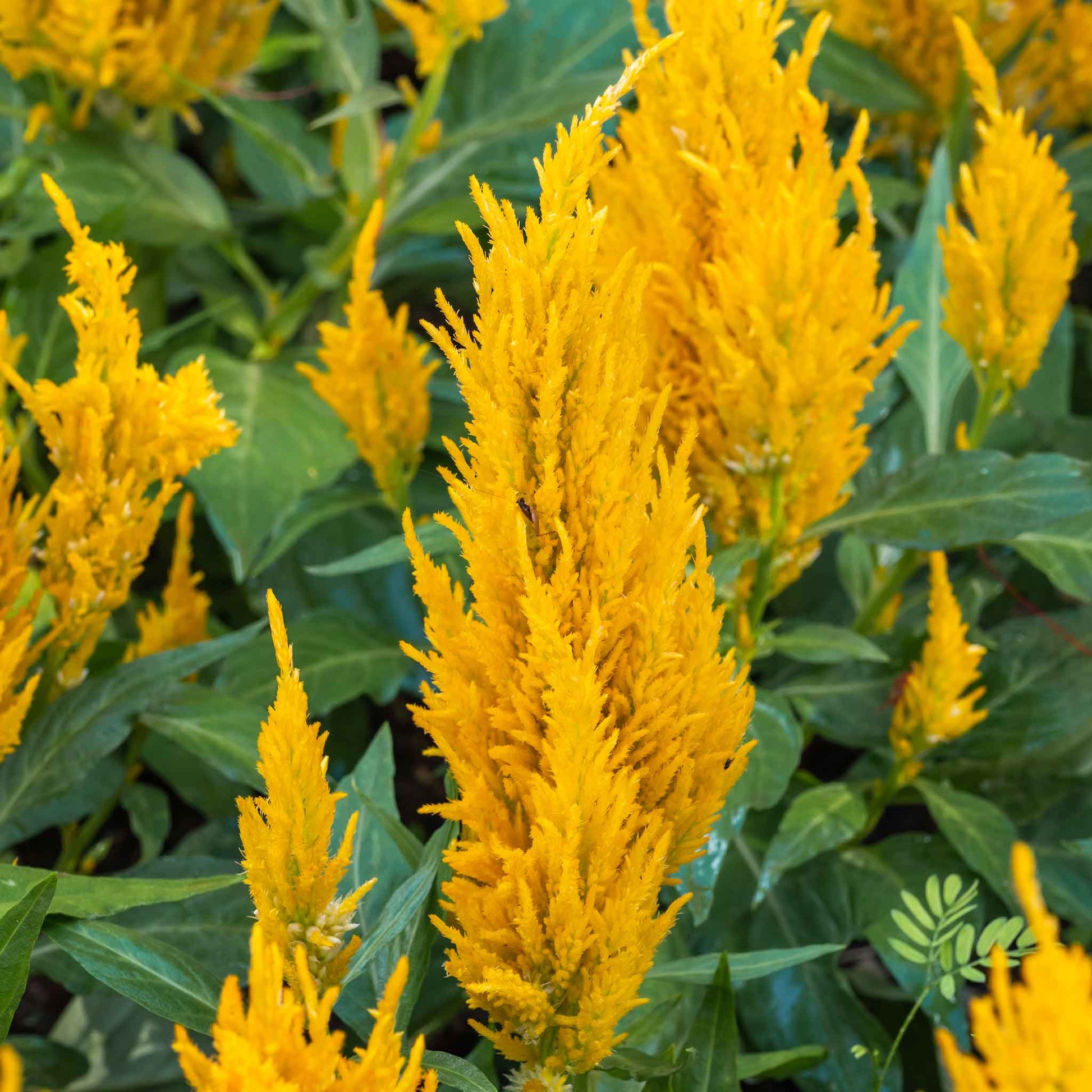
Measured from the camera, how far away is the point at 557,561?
32.3 inches

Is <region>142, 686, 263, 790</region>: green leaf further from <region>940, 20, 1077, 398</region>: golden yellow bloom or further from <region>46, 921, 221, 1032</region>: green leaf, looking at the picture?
<region>940, 20, 1077, 398</region>: golden yellow bloom

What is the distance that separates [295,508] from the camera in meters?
1.59

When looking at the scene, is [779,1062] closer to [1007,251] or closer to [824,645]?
A: [824,645]

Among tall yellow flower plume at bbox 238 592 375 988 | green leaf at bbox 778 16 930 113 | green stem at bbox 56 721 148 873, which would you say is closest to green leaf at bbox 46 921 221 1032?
tall yellow flower plume at bbox 238 592 375 988

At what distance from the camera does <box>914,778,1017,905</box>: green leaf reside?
129 centimetres

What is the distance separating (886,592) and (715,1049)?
0.68m

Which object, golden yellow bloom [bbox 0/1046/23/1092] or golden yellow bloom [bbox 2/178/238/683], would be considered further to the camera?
golden yellow bloom [bbox 2/178/238/683]

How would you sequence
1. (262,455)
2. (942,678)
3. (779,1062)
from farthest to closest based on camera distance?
(262,455), (942,678), (779,1062)

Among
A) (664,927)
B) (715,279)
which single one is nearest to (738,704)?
(664,927)

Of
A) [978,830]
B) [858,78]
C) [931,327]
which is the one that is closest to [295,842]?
[978,830]

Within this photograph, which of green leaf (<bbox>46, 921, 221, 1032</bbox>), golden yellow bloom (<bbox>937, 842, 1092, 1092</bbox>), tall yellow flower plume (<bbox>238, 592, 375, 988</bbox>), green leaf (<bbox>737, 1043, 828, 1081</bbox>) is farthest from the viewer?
green leaf (<bbox>737, 1043, 828, 1081</bbox>)

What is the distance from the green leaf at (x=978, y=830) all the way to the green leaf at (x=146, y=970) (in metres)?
0.81

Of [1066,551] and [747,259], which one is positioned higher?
[747,259]

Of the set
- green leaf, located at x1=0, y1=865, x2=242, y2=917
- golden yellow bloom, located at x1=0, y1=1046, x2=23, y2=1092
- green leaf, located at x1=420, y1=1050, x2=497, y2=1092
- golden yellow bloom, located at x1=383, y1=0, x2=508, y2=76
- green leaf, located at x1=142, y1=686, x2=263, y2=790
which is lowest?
green leaf, located at x1=420, y1=1050, x2=497, y2=1092
